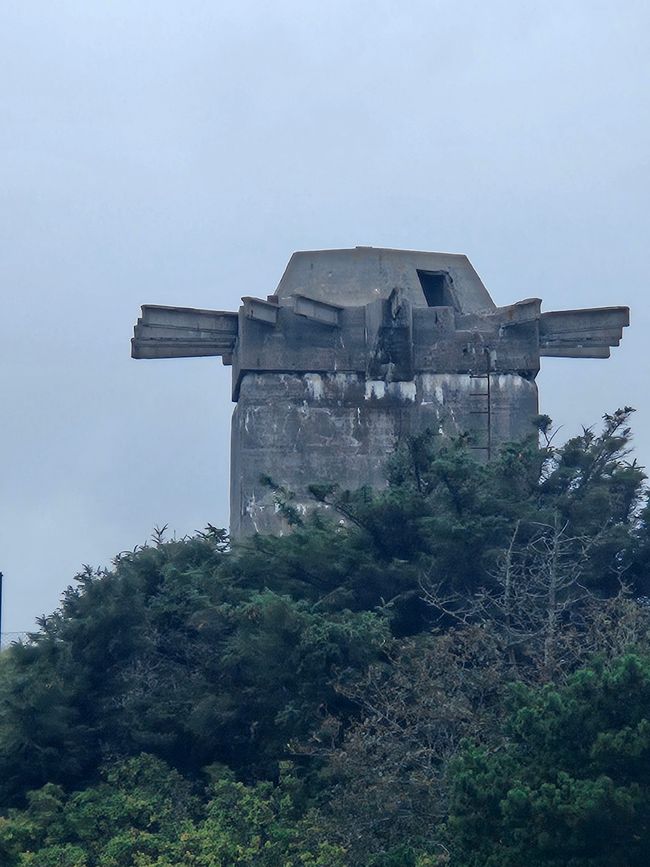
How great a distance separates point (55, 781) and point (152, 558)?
3.62m

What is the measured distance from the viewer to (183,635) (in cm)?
2291

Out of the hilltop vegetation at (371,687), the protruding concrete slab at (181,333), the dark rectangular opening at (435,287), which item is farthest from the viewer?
the dark rectangular opening at (435,287)

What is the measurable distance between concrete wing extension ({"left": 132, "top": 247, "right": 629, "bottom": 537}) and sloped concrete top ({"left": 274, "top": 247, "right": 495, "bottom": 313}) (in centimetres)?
11

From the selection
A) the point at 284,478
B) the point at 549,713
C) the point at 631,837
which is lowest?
the point at 631,837

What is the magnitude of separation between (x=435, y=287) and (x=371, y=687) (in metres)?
9.97

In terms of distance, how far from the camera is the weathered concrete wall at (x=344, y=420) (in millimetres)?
27344

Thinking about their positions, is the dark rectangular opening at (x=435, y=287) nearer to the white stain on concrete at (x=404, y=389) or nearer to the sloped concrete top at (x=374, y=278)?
the sloped concrete top at (x=374, y=278)

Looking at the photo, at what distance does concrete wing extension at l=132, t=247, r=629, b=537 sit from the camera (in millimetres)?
27344

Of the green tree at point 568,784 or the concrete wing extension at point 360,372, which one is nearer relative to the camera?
the green tree at point 568,784

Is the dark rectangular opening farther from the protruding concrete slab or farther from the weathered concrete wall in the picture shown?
the protruding concrete slab

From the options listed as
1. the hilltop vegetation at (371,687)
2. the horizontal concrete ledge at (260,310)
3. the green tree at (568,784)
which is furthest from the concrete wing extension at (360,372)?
the green tree at (568,784)

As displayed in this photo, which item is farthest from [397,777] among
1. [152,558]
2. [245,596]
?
[152,558]

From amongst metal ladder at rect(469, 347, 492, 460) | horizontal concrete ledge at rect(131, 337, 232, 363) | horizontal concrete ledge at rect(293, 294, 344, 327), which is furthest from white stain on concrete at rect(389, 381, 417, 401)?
horizontal concrete ledge at rect(131, 337, 232, 363)

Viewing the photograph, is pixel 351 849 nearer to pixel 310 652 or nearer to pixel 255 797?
pixel 255 797
